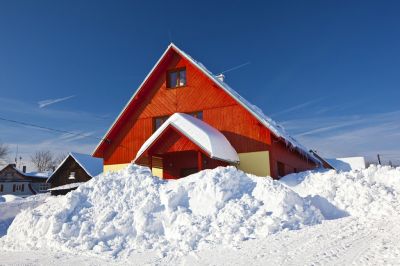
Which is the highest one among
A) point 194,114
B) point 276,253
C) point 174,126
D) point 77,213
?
point 194,114

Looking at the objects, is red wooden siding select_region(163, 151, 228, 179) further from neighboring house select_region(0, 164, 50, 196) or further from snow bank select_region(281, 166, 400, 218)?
neighboring house select_region(0, 164, 50, 196)

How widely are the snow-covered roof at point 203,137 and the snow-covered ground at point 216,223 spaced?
3478mm

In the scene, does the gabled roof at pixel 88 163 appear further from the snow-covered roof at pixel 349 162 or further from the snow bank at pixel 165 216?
the snow-covered roof at pixel 349 162

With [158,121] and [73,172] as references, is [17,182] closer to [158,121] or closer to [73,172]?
[73,172]

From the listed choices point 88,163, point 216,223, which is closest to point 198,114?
point 216,223

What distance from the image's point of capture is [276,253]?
6.61 meters

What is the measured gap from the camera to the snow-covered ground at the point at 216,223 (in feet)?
22.3

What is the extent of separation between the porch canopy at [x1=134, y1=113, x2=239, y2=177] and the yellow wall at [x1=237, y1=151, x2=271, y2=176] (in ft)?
1.47

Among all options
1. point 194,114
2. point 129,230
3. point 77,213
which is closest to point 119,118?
point 194,114

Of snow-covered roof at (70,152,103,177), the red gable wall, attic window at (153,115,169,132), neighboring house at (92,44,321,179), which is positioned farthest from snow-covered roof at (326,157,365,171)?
attic window at (153,115,169,132)

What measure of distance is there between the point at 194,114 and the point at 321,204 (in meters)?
9.81

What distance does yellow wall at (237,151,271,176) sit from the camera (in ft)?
52.4

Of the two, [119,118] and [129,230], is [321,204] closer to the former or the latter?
[129,230]

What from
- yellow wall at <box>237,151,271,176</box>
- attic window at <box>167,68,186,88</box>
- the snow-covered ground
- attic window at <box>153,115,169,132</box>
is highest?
attic window at <box>167,68,186,88</box>
